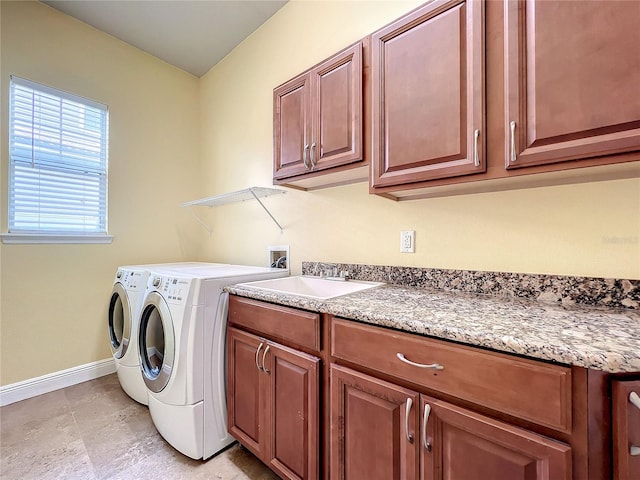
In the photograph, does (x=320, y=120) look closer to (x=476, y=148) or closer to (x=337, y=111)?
(x=337, y=111)

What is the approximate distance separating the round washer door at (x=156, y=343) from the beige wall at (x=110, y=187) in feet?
3.04

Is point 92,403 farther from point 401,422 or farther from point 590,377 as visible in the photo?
point 590,377

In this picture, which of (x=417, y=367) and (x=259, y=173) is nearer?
(x=417, y=367)

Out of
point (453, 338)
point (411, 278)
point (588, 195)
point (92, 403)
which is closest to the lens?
point (453, 338)

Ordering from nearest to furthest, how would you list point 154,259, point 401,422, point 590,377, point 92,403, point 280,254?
point 590,377 → point 401,422 → point 92,403 → point 280,254 → point 154,259

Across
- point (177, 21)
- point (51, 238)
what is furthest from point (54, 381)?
point (177, 21)

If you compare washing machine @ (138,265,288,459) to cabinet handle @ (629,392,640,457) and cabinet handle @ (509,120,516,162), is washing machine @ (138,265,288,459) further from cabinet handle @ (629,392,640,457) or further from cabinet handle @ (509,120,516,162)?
cabinet handle @ (629,392,640,457)

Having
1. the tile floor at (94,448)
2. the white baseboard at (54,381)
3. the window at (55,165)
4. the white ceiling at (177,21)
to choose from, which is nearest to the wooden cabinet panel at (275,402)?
the tile floor at (94,448)

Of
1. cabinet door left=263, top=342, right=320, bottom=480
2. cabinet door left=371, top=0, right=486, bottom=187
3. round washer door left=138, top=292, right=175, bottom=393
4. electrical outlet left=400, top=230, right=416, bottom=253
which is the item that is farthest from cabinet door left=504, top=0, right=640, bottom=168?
round washer door left=138, top=292, right=175, bottom=393

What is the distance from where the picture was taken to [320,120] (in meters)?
1.50

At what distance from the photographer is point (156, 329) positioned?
183 centimetres

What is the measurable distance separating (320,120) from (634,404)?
1.48 m

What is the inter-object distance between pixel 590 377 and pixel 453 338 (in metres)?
0.27

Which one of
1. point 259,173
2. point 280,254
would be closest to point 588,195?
point 280,254
